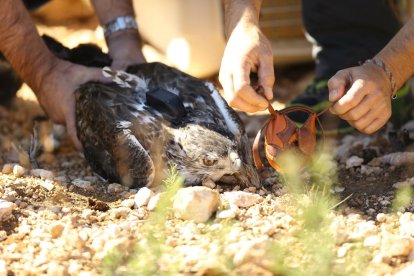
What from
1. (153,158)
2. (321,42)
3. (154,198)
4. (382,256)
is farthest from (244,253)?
(321,42)

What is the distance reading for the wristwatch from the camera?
5.21 metres

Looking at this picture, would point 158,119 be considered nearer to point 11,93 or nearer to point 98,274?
point 98,274

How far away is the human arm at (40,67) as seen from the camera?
4.73 m

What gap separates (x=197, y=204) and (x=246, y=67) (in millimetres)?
673

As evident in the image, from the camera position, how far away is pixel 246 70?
3.69 metres

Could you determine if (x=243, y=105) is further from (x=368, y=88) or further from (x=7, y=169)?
(x=7, y=169)

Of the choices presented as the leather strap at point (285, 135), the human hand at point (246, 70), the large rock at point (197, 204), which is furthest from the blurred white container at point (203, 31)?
the large rock at point (197, 204)

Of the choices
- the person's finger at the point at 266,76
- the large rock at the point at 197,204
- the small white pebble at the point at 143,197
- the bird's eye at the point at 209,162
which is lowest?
the small white pebble at the point at 143,197

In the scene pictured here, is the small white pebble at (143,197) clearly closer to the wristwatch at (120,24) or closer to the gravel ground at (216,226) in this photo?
the gravel ground at (216,226)

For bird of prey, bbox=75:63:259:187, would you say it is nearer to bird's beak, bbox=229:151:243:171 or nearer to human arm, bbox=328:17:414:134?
bird's beak, bbox=229:151:243:171

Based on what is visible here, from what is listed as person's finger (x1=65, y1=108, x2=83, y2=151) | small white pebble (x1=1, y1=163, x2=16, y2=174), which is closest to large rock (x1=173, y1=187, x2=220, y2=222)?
small white pebble (x1=1, y1=163, x2=16, y2=174)

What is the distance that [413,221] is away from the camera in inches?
139

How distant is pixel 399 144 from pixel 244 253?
2.04m

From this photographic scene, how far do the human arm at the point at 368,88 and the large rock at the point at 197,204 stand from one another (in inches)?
27.9
